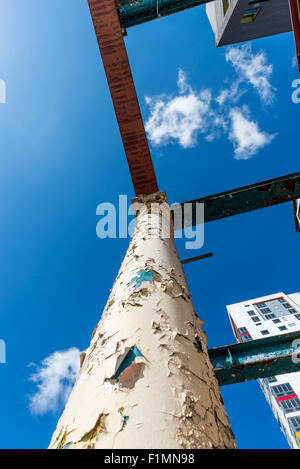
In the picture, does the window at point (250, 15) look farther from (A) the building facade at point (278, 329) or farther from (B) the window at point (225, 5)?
(A) the building facade at point (278, 329)

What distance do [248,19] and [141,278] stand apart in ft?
58.1

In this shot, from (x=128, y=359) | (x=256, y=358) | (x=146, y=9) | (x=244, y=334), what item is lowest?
(x=128, y=359)

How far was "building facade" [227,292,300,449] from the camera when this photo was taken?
106ft

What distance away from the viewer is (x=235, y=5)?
11.9 m

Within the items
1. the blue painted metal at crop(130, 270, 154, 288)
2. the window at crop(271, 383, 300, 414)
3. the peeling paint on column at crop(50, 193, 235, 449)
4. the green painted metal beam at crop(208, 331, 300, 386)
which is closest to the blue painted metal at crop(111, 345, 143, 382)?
the peeling paint on column at crop(50, 193, 235, 449)

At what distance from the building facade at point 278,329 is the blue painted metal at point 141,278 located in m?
29.1

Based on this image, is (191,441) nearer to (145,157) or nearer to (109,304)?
(109,304)

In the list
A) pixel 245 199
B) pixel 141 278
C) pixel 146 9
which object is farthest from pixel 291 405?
pixel 146 9

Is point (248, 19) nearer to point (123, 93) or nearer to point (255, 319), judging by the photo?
point (123, 93)

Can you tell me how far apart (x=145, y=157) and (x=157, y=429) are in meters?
4.27

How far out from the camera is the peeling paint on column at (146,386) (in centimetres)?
76

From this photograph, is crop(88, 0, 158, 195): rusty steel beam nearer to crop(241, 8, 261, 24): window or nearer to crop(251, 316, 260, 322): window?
crop(241, 8, 261, 24): window

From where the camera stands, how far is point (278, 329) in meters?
38.3
